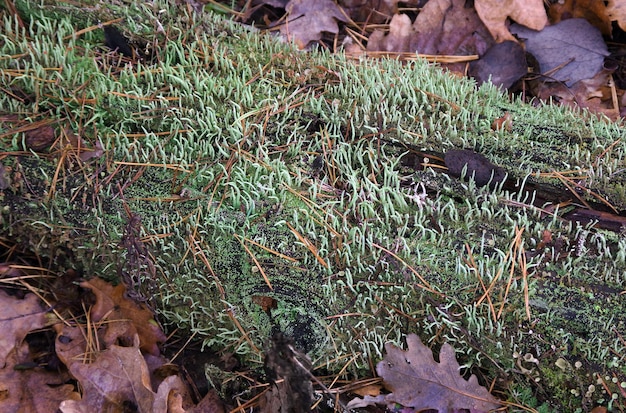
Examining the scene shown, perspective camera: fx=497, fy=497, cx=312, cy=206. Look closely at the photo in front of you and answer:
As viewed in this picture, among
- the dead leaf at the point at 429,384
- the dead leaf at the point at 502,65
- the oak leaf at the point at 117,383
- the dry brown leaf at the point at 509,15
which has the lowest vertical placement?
the oak leaf at the point at 117,383

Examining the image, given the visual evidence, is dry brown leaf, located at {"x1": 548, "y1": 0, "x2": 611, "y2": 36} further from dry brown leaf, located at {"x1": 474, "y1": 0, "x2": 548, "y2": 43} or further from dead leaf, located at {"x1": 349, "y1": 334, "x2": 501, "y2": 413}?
dead leaf, located at {"x1": 349, "y1": 334, "x2": 501, "y2": 413}

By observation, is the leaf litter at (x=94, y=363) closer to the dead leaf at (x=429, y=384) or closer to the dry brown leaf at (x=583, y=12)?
the dead leaf at (x=429, y=384)

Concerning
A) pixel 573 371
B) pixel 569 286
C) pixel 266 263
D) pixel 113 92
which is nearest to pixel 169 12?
pixel 113 92

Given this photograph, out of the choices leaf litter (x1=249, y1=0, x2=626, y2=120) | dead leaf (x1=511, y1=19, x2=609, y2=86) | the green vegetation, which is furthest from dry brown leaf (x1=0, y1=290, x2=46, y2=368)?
dead leaf (x1=511, y1=19, x2=609, y2=86)

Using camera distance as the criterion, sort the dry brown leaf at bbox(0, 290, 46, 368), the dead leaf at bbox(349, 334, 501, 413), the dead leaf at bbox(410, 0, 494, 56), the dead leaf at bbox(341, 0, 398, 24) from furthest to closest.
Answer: the dead leaf at bbox(341, 0, 398, 24) < the dead leaf at bbox(410, 0, 494, 56) < the dry brown leaf at bbox(0, 290, 46, 368) < the dead leaf at bbox(349, 334, 501, 413)

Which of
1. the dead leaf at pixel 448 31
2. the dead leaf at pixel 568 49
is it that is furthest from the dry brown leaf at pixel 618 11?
the dead leaf at pixel 448 31

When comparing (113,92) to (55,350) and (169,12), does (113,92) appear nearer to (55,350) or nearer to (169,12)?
(169,12)
